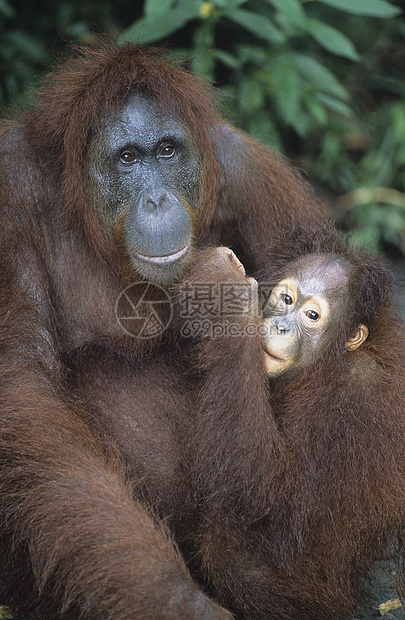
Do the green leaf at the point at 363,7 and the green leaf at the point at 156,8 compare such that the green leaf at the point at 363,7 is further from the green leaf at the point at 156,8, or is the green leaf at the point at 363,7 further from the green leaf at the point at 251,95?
the green leaf at the point at 156,8

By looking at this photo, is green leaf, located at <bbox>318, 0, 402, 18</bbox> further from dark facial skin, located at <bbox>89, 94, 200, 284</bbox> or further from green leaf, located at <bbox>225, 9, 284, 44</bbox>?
dark facial skin, located at <bbox>89, 94, 200, 284</bbox>

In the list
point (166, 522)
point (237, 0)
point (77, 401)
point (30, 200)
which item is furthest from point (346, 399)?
point (237, 0)

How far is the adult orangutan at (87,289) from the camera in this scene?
229 centimetres

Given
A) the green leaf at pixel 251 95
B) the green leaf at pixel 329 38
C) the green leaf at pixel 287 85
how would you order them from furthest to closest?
1. the green leaf at pixel 251 95
2. the green leaf at pixel 287 85
3. the green leaf at pixel 329 38

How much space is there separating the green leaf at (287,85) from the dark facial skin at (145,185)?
1751mm

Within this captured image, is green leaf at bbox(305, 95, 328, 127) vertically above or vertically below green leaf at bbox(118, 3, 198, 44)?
below

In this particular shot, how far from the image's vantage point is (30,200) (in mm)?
2699

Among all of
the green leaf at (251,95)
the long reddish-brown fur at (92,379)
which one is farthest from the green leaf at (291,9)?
the long reddish-brown fur at (92,379)

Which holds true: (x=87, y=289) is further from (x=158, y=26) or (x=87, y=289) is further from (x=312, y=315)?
(x=158, y=26)

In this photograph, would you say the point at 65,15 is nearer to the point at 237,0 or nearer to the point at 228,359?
the point at 237,0

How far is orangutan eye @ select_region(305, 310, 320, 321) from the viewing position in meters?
2.72

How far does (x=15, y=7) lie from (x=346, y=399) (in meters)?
3.62

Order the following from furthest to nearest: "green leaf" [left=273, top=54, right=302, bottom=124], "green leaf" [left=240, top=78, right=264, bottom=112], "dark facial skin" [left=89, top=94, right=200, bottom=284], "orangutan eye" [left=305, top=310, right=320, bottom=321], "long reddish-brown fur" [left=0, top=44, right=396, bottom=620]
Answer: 1. "green leaf" [left=240, top=78, right=264, bottom=112]
2. "green leaf" [left=273, top=54, right=302, bottom=124]
3. "orangutan eye" [left=305, top=310, right=320, bottom=321]
4. "dark facial skin" [left=89, top=94, right=200, bottom=284]
5. "long reddish-brown fur" [left=0, top=44, right=396, bottom=620]

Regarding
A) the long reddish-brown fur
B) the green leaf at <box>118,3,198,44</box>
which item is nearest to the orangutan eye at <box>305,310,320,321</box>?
the long reddish-brown fur
